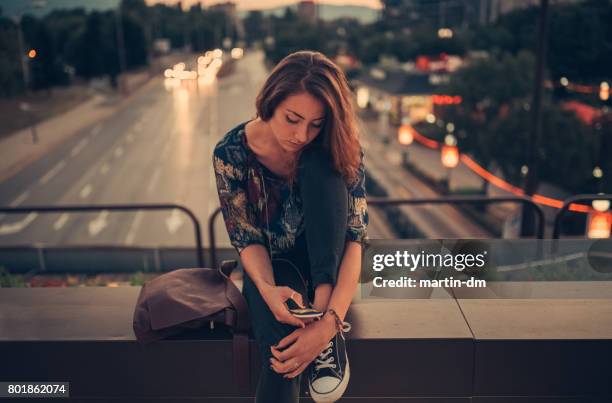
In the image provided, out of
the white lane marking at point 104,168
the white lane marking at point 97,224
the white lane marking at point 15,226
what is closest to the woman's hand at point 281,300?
the white lane marking at point 97,224

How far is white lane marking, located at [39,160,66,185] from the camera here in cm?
2725

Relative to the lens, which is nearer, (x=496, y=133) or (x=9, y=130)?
(x=496, y=133)

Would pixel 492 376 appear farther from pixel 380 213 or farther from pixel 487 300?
pixel 380 213

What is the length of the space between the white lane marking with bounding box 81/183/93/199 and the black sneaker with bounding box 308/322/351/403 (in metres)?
23.5

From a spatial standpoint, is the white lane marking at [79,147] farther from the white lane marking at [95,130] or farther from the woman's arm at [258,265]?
the woman's arm at [258,265]

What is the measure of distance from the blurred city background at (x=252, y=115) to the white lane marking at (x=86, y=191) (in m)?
0.16

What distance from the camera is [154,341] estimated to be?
272 cm

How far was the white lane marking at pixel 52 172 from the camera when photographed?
1073 inches

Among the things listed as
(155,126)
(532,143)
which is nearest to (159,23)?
(155,126)

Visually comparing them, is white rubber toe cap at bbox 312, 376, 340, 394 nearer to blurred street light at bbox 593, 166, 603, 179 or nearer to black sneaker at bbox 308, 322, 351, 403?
black sneaker at bbox 308, 322, 351, 403

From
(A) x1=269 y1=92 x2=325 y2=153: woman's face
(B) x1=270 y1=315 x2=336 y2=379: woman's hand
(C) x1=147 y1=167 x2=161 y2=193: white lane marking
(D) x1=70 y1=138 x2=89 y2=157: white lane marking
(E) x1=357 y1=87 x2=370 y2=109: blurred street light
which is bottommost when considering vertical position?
(C) x1=147 y1=167 x2=161 y2=193: white lane marking

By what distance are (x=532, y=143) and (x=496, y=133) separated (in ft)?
44.9

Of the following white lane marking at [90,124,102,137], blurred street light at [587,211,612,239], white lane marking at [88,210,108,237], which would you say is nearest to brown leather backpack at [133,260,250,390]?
blurred street light at [587,211,612,239]

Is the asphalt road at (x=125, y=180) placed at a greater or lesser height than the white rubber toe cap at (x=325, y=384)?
lesser
